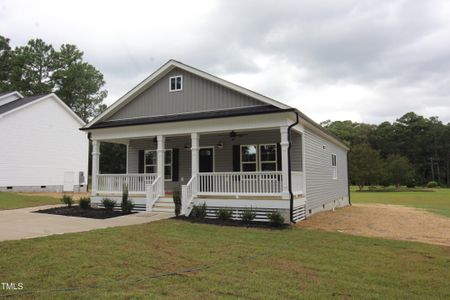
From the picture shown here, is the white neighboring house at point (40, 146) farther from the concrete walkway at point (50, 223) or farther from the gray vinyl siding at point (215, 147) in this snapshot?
the concrete walkway at point (50, 223)

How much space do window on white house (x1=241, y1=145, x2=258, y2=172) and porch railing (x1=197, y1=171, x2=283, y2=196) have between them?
60.6 inches

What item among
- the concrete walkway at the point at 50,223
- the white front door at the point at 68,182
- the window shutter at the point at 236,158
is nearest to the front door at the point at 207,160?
the window shutter at the point at 236,158

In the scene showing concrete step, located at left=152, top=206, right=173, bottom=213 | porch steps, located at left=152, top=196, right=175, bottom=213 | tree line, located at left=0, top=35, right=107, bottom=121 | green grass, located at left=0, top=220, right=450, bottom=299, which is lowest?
green grass, located at left=0, top=220, right=450, bottom=299

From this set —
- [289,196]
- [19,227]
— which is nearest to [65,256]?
[19,227]

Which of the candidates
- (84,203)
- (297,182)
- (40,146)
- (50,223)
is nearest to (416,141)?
(297,182)

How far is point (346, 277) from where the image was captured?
522 centimetres

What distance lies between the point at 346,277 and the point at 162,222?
626 cm

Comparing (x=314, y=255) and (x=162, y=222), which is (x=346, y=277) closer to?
(x=314, y=255)

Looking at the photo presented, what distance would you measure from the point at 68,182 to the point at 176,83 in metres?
17.2

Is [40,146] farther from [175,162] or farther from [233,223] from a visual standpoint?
[233,223]

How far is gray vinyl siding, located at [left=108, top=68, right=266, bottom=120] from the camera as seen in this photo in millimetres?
12539

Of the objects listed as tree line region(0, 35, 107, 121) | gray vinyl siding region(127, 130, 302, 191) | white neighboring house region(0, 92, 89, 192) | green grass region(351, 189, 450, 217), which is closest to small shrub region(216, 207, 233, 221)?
gray vinyl siding region(127, 130, 302, 191)

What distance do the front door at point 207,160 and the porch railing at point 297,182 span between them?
400cm

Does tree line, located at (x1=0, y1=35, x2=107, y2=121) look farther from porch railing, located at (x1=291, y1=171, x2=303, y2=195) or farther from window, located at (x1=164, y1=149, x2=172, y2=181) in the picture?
porch railing, located at (x1=291, y1=171, x2=303, y2=195)
